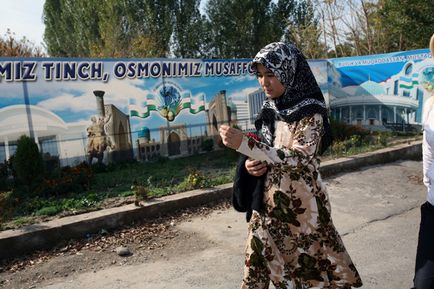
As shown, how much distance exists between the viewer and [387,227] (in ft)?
14.9

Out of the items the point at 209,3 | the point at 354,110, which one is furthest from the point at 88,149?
the point at 209,3

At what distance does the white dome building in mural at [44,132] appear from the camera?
735cm

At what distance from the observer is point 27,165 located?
6.89m

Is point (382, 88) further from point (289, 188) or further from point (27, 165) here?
point (289, 188)

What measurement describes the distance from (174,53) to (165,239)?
65.9ft

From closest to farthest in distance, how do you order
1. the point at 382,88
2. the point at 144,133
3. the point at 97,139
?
the point at 97,139
the point at 144,133
the point at 382,88

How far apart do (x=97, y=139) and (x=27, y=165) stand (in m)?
1.81

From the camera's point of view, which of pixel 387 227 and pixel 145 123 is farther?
pixel 145 123

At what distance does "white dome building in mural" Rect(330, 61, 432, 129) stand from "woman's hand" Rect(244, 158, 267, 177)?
392 inches

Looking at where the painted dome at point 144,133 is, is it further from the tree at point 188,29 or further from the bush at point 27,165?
the tree at point 188,29

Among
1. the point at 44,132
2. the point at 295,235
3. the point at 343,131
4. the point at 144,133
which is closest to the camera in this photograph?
the point at 295,235

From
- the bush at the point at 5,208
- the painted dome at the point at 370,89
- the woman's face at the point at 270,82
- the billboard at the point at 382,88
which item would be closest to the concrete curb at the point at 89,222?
the bush at the point at 5,208

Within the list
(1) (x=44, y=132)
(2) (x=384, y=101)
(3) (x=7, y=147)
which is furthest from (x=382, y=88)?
(3) (x=7, y=147)

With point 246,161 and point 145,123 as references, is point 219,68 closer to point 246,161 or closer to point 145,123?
point 145,123
